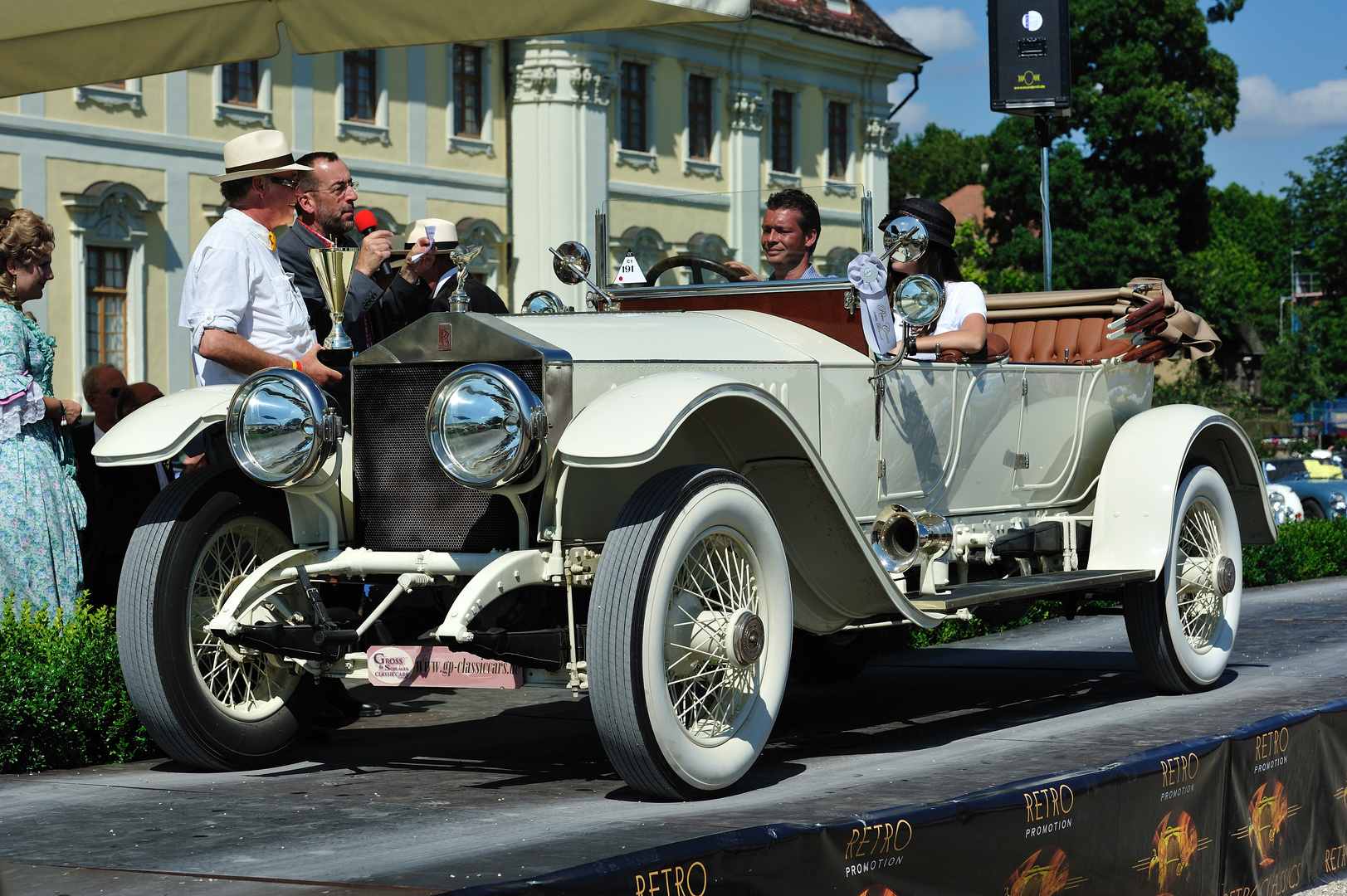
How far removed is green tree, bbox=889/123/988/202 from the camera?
246 feet

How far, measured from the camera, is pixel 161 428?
5039 mm

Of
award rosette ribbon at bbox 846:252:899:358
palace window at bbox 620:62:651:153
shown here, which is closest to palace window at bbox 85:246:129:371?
palace window at bbox 620:62:651:153

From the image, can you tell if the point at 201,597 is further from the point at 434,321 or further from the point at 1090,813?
the point at 1090,813

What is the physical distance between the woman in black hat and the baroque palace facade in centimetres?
1530

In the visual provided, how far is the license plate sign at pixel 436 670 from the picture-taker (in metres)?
Answer: 4.64

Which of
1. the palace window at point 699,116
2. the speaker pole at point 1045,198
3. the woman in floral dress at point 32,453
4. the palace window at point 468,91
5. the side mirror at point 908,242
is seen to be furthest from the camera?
the palace window at point 699,116

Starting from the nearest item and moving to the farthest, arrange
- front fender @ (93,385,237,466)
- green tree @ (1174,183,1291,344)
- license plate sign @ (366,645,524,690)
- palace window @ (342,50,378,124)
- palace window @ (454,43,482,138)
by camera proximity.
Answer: license plate sign @ (366,645,524,690)
front fender @ (93,385,237,466)
palace window @ (342,50,378,124)
palace window @ (454,43,482,138)
green tree @ (1174,183,1291,344)

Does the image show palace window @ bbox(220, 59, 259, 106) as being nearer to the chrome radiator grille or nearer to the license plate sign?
the chrome radiator grille

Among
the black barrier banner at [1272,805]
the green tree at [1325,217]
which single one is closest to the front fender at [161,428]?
the black barrier banner at [1272,805]

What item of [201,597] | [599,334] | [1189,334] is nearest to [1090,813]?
[599,334]

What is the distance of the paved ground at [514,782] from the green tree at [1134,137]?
118 feet

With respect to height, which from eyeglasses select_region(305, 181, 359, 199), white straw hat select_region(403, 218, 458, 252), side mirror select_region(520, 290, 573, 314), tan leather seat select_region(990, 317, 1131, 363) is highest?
eyeglasses select_region(305, 181, 359, 199)

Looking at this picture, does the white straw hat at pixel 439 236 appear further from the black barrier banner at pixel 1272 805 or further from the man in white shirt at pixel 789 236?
the black barrier banner at pixel 1272 805

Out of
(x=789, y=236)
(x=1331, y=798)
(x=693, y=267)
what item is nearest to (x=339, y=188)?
(x=693, y=267)
